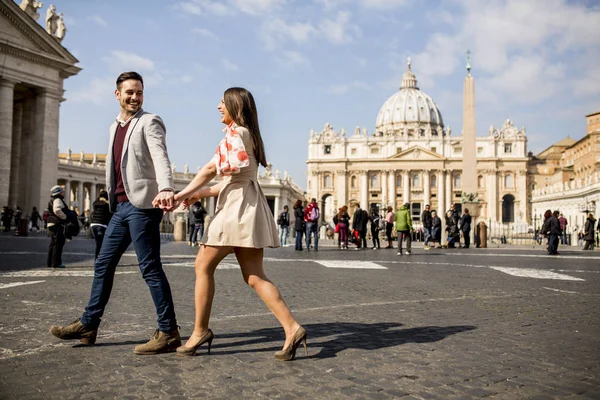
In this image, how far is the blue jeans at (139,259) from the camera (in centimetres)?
337

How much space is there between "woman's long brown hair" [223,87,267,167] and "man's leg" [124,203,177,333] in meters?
0.75

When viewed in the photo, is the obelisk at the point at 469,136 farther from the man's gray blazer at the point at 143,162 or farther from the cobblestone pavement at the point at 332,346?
the man's gray blazer at the point at 143,162

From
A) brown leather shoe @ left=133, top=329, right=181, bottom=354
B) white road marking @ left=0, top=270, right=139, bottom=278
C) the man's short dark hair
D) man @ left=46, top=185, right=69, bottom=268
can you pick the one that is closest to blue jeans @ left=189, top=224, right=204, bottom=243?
man @ left=46, top=185, right=69, bottom=268

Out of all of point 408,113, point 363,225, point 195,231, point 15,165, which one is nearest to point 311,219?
point 363,225

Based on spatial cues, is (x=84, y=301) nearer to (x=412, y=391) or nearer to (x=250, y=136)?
(x=250, y=136)

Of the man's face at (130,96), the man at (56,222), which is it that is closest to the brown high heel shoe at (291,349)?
the man's face at (130,96)

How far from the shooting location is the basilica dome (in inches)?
4370

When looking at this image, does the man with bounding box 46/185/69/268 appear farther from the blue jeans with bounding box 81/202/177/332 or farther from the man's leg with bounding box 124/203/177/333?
the man's leg with bounding box 124/203/177/333

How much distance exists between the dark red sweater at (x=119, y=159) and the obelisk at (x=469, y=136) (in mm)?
20662

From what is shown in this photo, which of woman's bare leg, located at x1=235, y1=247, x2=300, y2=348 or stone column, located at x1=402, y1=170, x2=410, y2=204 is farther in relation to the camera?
stone column, located at x1=402, y1=170, x2=410, y2=204

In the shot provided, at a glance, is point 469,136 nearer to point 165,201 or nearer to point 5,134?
point 5,134

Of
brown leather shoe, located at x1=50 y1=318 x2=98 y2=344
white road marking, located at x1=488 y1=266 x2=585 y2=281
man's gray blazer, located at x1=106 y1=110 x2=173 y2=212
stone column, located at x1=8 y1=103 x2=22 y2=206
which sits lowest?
brown leather shoe, located at x1=50 y1=318 x2=98 y2=344

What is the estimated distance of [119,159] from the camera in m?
3.59

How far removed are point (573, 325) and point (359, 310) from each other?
1.64 metres
